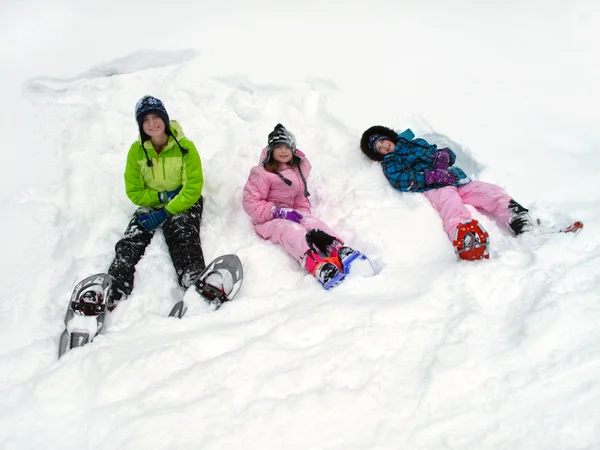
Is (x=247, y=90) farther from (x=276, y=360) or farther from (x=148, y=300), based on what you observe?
(x=276, y=360)

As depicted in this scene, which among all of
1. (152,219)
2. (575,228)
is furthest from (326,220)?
A: (575,228)

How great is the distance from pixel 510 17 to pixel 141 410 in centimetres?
706

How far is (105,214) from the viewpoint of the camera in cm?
408

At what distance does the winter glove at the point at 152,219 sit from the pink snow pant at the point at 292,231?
0.79m

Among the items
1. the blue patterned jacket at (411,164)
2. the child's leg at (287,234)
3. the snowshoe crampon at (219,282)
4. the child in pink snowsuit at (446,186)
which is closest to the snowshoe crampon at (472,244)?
the child in pink snowsuit at (446,186)

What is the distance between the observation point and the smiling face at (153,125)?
3649mm

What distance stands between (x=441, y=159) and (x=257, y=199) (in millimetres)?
1818

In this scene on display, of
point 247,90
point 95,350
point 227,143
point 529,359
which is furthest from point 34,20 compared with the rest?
point 529,359

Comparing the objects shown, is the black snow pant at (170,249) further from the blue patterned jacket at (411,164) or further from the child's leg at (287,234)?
the blue patterned jacket at (411,164)

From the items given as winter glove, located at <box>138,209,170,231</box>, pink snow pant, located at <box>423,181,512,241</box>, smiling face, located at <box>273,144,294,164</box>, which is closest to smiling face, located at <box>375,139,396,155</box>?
pink snow pant, located at <box>423,181,512,241</box>

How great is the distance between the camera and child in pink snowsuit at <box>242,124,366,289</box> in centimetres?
334

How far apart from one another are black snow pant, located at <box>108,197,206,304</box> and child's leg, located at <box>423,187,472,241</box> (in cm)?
201

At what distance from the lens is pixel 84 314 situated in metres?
3.03

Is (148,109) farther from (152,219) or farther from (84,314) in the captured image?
(84,314)
